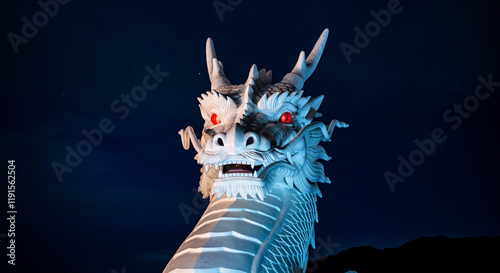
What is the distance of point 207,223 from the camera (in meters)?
2.11

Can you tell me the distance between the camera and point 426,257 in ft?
15.6

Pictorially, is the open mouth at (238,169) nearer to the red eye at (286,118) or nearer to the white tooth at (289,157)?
the white tooth at (289,157)

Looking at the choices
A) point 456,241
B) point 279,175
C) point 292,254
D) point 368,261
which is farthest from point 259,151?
point 456,241

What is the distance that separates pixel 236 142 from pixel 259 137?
15 centimetres

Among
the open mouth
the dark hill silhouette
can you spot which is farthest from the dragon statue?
the dark hill silhouette

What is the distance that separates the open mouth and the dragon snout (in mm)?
84

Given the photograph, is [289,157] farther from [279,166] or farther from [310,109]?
[310,109]

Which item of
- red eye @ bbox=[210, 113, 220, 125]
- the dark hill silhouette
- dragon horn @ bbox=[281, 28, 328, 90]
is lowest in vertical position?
the dark hill silhouette

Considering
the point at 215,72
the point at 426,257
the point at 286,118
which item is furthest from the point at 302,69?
the point at 426,257

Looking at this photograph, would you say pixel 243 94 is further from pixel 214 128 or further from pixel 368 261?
pixel 368 261

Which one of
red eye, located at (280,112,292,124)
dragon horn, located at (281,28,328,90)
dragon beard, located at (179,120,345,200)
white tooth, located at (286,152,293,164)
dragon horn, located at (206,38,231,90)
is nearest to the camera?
dragon beard, located at (179,120,345,200)

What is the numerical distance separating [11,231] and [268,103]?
437 cm

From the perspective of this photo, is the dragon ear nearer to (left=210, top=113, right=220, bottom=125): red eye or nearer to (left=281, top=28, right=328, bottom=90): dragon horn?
(left=281, top=28, right=328, bottom=90): dragon horn

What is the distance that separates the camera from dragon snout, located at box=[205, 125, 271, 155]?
6.66 ft
